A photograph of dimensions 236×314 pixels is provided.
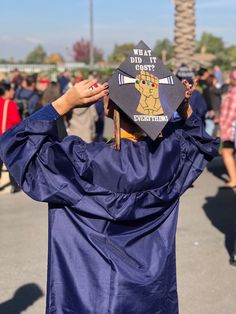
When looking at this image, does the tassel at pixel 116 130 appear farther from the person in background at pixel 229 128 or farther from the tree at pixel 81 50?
the tree at pixel 81 50

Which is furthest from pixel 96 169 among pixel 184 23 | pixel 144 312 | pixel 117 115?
pixel 184 23

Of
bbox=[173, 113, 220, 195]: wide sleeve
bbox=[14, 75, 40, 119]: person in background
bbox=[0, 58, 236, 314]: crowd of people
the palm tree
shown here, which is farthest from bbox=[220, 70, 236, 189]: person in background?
the palm tree

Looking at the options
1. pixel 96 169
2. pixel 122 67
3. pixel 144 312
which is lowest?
pixel 144 312

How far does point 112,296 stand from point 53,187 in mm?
528

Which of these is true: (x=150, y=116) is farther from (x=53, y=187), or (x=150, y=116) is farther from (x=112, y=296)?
(x=112, y=296)

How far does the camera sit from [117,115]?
7.86 ft

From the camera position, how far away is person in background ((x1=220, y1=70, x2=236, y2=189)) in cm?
805

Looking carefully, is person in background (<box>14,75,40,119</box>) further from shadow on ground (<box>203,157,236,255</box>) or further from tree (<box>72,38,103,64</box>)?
tree (<box>72,38,103,64</box>)

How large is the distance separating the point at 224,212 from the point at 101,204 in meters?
5.10

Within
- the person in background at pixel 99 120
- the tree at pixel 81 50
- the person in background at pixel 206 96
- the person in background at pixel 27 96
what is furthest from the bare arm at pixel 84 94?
the tree at pixel 81 50

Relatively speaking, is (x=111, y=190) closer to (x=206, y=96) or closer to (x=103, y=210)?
(x=103, y=210)

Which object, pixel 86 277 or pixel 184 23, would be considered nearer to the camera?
pixel 86 277

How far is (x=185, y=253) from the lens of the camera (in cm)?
566

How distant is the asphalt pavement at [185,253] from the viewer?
456cm
